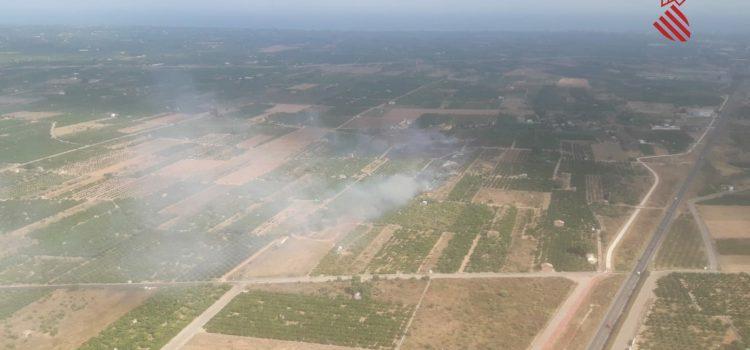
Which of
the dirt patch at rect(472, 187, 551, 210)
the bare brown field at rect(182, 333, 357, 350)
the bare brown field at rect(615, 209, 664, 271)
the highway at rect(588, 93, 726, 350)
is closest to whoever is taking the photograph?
the bare brown field at rect(182, 333, 357, 350)

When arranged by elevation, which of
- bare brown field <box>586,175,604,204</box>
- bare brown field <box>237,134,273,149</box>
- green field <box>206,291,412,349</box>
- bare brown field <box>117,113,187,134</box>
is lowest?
green field <box>206,291,412,349</box>

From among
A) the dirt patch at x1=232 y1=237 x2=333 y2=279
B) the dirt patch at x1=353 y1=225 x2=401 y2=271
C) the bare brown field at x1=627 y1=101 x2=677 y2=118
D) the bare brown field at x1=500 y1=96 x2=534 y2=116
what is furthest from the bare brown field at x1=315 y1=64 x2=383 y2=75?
the dirt patch at x1=232 y1=237 x2=333 y2=279

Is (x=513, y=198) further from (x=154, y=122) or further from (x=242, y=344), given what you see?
(x=154, y=122)

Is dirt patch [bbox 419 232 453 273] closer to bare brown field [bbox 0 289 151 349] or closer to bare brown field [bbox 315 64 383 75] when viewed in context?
bare brown field [bbox 0 289 151 349]

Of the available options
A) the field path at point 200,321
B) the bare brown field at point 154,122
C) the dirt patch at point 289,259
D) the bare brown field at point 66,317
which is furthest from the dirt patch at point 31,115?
the field path at point 200,321

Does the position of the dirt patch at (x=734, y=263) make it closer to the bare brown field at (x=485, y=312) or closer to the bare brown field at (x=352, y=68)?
the bare brown field at (x=485, y=312)

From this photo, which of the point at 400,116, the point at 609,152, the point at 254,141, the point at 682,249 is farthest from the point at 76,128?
the point at 682,249

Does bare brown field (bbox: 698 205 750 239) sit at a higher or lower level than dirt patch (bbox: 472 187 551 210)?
lower
